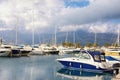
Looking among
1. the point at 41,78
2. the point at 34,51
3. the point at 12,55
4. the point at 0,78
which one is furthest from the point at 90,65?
the point at 34,51

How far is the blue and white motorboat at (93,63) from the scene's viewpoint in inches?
1690

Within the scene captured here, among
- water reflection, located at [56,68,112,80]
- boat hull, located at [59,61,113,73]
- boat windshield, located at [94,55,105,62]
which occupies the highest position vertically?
boat windshield, located at [94,55,105,62]

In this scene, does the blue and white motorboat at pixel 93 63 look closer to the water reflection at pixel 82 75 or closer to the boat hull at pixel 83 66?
the boat hull at pixel 83 66

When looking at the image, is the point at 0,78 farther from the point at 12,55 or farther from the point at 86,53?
the point at 12,55

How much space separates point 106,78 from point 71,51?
82.3 m

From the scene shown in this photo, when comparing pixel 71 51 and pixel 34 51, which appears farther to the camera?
pixel 71 51

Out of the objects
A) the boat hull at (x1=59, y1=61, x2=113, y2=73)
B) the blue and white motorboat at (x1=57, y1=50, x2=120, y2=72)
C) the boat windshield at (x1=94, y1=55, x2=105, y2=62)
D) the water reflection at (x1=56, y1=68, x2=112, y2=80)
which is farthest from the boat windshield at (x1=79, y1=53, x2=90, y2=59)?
the water reflection at (x1=56, y1=68, x2=112, y2=80)

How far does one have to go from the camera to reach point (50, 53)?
112750 millimetres

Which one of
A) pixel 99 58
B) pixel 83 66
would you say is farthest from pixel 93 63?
pixel 83 66

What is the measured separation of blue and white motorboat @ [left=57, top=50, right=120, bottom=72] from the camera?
42938 mm

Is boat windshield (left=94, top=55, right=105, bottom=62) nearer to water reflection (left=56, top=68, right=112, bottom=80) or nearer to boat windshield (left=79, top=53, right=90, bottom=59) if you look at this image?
boat windshield (left=79, top=53, right=90, bottom=59)

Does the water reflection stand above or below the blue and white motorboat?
below

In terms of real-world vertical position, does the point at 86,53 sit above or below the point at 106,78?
above

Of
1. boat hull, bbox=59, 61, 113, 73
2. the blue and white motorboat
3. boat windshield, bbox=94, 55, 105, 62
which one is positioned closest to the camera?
the blue and white motorboat
